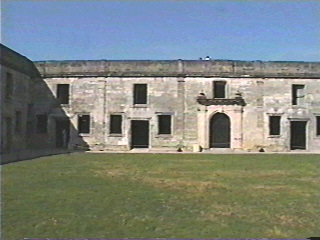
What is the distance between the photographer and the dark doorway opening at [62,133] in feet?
80.5

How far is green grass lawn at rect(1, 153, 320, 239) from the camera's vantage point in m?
5.04

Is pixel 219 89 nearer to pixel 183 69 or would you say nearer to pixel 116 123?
pixel 183 69

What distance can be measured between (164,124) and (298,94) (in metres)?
7.81

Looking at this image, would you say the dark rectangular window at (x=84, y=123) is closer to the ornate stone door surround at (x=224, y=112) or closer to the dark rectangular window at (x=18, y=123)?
the dark rectangular window at (x=18, y=123)

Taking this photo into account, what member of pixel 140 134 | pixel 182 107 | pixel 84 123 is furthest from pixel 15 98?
pixel 182 107

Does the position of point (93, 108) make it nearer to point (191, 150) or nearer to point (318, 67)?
point (191, 150)

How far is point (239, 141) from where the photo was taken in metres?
23.9

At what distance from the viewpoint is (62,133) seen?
24672mm

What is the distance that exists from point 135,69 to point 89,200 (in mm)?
Answer: 17952

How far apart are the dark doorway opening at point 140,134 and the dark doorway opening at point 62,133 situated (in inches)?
146

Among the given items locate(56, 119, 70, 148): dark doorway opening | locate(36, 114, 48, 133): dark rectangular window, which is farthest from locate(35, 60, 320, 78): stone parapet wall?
locate(56, 119, 70, 148): dark doorway opening

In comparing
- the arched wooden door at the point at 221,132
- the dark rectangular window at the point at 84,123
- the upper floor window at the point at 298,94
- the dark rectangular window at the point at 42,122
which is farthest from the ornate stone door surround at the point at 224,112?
the dark rectangular window at the point at 42,122

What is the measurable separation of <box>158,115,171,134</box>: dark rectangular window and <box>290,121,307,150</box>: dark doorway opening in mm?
7227

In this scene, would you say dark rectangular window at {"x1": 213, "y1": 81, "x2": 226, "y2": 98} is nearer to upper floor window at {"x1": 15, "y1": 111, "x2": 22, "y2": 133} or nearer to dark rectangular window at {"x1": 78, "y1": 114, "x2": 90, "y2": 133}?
dark rectangular window at {"x1": 78, "y1": 114, "x2": 90, "y2": 133}
